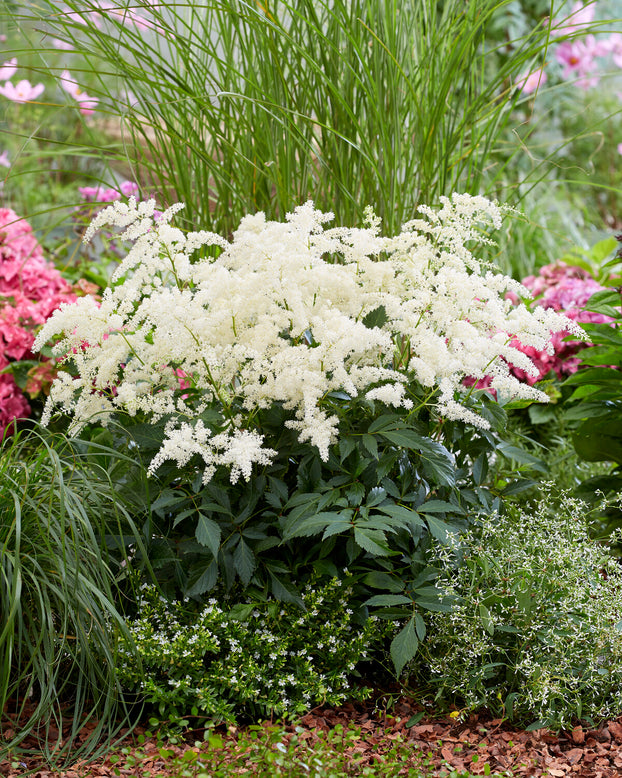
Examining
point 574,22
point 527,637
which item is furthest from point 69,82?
point 574,22

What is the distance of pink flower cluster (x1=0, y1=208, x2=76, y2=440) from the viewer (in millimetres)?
3182

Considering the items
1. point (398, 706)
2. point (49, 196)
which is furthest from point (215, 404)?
point (49, 196)

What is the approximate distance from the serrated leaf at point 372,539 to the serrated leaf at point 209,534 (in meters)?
0.30

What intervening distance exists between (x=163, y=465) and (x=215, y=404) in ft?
0.71

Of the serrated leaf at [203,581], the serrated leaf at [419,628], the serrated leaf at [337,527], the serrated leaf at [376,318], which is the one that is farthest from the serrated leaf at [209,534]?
the serrated leaf at [376,318]

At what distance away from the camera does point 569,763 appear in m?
1.66

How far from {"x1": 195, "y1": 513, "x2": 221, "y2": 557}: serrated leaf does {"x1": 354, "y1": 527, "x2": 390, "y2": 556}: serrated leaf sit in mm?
303

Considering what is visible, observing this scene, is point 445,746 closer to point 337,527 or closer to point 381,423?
point 337,527

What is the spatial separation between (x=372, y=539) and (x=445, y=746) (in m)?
0.50

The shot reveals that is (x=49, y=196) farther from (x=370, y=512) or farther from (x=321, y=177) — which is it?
(x=370, y=512)

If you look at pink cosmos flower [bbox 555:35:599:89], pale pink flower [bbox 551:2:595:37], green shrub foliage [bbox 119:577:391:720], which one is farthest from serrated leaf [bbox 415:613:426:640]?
pink cosmos flower [bbox 555:35:599:89]

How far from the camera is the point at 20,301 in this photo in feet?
10.9

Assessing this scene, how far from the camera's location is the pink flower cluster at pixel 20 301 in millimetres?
3182

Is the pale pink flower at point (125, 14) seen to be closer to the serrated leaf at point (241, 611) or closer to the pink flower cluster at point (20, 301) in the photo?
the pink flower cluster at point (20, 301)
